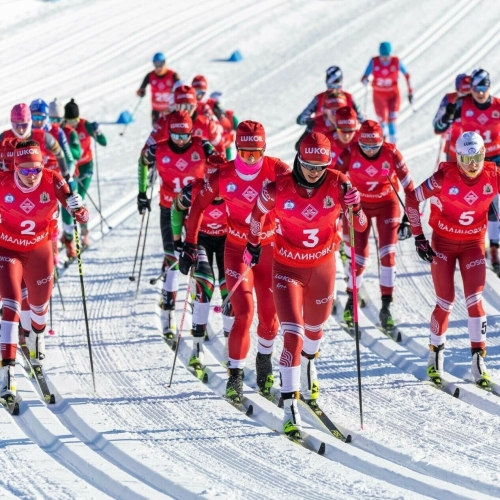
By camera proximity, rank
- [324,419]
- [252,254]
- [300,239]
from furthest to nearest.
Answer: [324,419], [252,254], [300,239]

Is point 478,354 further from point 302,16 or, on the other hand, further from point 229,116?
point 302,16

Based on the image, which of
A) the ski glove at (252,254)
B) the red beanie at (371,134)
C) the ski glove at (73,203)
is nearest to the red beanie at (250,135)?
the ski glove at (252,254)

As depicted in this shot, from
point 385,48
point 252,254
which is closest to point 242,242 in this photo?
point 252,254

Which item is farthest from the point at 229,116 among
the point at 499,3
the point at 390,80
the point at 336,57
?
the point at 499,3

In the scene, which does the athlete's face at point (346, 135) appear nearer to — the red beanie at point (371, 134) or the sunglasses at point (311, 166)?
the red beanie at point (371, 134)

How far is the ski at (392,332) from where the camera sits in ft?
35.6

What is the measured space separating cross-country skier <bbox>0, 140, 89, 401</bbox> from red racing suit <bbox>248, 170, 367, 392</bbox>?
5.99 feet

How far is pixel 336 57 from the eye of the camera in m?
23.4

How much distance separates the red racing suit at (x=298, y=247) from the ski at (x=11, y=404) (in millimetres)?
2327

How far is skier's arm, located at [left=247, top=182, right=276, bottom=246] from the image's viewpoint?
8484 millimetres

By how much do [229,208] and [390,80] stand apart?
979cm

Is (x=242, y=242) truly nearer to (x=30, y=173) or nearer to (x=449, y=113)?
(x=30, y=173)

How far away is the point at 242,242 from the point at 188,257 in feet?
1.62

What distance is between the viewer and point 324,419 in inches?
349
